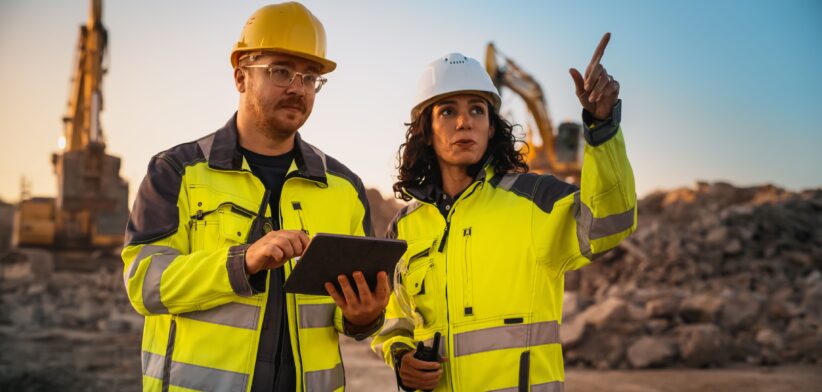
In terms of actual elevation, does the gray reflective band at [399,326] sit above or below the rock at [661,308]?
above

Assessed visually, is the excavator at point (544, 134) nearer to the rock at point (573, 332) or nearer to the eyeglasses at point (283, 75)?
the rock at point (573, 332)

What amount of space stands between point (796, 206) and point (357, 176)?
19143 millimetres

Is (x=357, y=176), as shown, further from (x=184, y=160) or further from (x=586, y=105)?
(x=586, y=105)

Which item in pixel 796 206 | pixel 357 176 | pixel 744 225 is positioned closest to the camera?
pixel 357 176

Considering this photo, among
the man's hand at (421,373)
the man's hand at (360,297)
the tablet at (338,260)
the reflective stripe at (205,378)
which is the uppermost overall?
the tablet at (338,260)

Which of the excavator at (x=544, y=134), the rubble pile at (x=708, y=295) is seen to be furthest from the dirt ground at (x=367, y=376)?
the excavator at (x=544, y=134)

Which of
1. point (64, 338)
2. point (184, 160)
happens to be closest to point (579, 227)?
point (184, 160)

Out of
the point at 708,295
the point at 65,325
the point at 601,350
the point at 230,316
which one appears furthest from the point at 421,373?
the point at 65,325

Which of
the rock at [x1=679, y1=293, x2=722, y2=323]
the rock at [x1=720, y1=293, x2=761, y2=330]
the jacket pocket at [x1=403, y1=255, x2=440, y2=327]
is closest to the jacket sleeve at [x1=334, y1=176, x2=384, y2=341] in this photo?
the jacket pocket at [x1=403, y1=255, x2=440, y2=327]

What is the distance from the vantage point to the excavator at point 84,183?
22844 millimetres

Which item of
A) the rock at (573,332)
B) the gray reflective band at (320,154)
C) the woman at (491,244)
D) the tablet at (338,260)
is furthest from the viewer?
the rock at (573,332)

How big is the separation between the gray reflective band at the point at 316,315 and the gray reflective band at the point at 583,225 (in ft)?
3.31

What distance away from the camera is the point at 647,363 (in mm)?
9000

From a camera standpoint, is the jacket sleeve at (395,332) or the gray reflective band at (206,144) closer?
the gray reflective band at (206,144)
